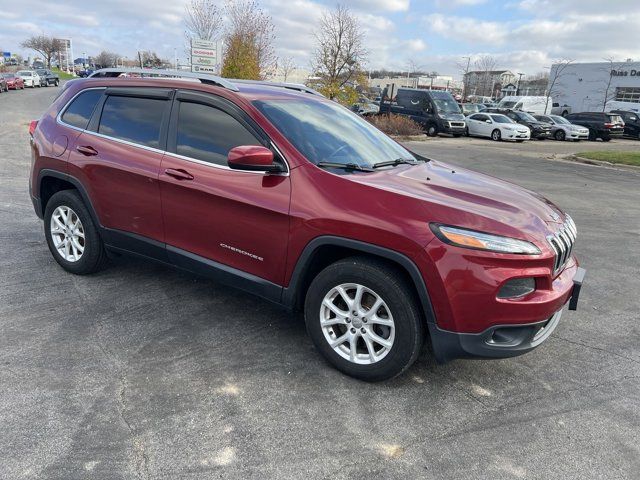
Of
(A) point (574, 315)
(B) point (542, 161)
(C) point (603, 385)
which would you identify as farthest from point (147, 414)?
(B) point (542, 161)

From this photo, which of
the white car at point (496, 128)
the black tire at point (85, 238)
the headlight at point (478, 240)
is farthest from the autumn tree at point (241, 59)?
the headlight at point (478, 240)

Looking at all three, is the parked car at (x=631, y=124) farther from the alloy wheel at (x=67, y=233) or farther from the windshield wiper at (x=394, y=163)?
the alloy wheel at (x=67, y=233)

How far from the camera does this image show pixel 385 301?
2.99m

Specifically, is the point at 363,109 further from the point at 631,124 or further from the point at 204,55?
the point at 631,124

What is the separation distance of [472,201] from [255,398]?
5.83ft

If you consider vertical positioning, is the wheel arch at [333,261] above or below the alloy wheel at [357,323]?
above

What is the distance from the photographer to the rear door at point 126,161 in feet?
12.9

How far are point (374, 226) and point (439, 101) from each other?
2637 cm

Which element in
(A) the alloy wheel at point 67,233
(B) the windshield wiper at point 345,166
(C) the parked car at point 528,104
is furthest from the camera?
(C) the parked car at point 528,104

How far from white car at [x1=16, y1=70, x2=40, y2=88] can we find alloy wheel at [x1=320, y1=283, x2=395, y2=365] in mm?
52223

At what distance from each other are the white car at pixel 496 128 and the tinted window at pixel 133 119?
25047 mm

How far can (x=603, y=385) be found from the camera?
3.34 m

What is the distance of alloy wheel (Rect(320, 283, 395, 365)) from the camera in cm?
307

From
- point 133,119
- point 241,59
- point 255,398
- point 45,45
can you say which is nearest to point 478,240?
Result: point 255,398
